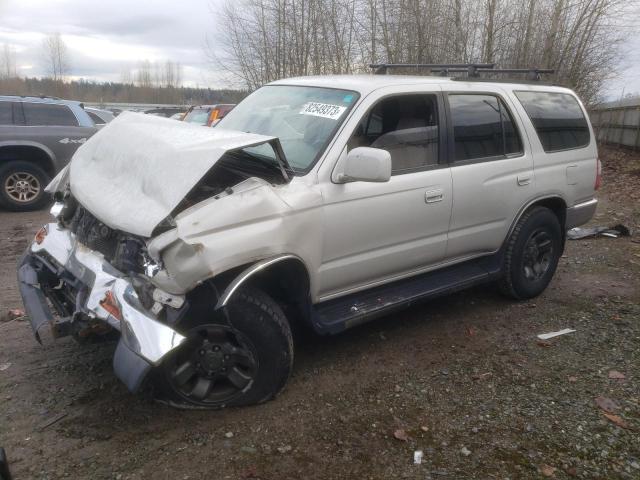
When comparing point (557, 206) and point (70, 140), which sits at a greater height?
point (70, 140)

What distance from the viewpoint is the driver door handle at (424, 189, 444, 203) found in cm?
382

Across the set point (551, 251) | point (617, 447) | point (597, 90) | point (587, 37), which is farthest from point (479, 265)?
point (597, 90)

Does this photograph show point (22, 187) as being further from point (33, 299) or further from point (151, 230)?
point (151, 230)

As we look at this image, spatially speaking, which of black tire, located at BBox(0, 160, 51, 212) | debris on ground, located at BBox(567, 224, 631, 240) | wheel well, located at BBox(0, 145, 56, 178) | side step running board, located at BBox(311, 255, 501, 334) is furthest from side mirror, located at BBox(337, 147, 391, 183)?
wheel well, located at BBox(0, 145, 56, 178)

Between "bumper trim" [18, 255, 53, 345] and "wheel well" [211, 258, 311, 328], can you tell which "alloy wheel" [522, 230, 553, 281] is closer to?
"wheel well" [211, 258, 311, 328]

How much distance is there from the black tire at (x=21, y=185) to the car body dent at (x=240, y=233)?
268 inches

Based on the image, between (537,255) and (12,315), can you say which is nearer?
(12,315)

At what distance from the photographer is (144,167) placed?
3.10 meters

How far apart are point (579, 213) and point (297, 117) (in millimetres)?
2963

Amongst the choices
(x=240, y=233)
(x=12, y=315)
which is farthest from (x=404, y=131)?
(x=12, y=315)

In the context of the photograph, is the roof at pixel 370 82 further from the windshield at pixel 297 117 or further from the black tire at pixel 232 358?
the black tire at pixel 232 358

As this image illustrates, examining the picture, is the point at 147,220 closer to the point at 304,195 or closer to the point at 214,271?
the point at 214,271

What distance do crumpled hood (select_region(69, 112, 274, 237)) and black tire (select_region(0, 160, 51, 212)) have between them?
5.77 metres

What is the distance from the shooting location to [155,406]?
3.22m
